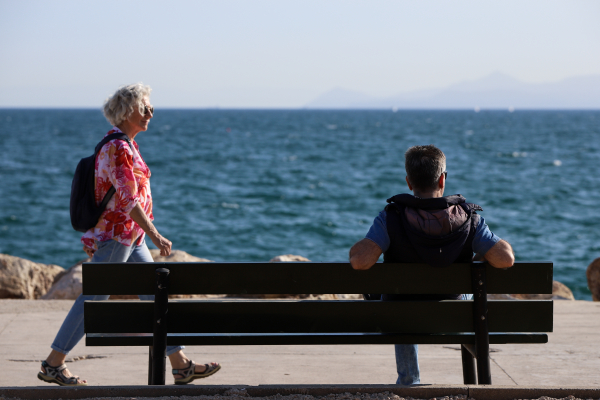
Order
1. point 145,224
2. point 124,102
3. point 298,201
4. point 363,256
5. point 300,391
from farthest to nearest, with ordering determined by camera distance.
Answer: point 298,201 < point 124,102 < point 145,224 < point 300,391 < point 363,256

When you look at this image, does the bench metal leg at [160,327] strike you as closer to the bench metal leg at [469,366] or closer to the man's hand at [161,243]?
the man's hand at [161,243]

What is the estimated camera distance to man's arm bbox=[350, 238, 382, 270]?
2789 mm

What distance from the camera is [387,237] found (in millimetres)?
2879

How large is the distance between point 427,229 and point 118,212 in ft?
5.50

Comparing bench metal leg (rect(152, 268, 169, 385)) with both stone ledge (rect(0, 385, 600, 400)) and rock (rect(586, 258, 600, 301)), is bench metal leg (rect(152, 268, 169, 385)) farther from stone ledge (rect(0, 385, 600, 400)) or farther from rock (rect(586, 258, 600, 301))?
rock (rect(586, 258, 600, 301))

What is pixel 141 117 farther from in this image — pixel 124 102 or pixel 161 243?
pixel 161 243

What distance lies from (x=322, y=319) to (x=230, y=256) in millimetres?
13773

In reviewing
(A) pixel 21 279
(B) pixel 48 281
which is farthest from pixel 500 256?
(B) pixel 48 281

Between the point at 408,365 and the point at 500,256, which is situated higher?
the point at 500,256

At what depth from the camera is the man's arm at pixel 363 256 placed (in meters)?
2.79

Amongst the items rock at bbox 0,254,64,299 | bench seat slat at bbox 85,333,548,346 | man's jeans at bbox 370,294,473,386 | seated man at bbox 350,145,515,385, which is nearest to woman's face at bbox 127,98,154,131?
bench seat slat at bbox 85,333,548,346

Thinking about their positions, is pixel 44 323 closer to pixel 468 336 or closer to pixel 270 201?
pixel 468 336

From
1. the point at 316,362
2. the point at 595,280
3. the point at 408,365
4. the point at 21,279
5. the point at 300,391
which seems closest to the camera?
the point at 300,391

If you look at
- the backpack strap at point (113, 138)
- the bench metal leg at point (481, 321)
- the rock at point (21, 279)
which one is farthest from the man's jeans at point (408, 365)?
the rock at point (21, 279)
